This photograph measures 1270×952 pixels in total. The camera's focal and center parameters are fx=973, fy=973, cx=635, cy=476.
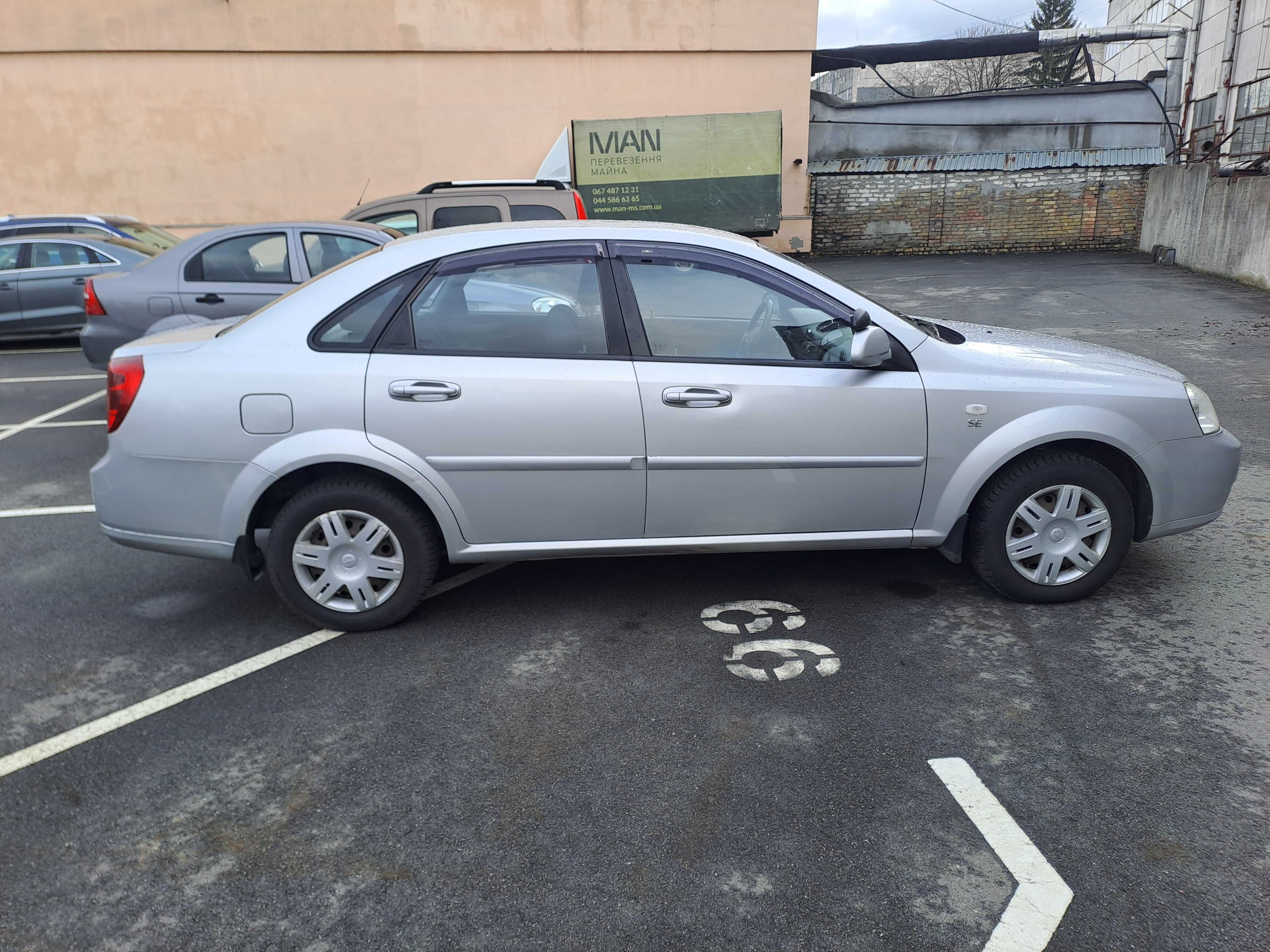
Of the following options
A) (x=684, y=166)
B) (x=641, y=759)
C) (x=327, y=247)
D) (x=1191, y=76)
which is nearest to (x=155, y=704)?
(x=641, y=759)

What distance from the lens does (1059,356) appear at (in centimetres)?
447

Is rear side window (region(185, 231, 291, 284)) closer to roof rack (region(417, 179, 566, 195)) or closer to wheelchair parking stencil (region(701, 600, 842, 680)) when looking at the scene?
roof rack (region(417, 179, 566, 195))

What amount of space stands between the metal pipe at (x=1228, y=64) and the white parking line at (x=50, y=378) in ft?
82.6

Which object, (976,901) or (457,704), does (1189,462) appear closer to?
(976,901)

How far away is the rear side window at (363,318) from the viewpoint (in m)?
4.12

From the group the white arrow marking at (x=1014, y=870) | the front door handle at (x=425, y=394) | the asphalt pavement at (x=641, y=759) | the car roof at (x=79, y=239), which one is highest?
the car roof at (x=79, y=239)

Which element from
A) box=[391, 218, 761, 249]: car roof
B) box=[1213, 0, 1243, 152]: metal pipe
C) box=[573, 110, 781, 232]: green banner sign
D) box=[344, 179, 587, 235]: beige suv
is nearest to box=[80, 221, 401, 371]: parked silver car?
box=[344, 179, 587, 235]: beige suv

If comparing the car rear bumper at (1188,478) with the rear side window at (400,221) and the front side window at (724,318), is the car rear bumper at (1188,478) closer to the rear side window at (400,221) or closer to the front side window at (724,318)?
the front side window at (724,318)

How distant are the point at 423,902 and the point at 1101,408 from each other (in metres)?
3.39

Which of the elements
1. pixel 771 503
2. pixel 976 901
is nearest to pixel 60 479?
pixel 771 503

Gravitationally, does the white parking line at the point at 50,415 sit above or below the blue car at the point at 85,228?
below

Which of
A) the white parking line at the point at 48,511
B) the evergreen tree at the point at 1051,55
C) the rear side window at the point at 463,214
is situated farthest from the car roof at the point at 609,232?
the evergreen tree at the point at 1051,55

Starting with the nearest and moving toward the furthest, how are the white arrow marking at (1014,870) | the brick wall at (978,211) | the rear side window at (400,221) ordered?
1. the white arrow marking at (1014,870)
2. the rear side window at (400,221)
3. the brick wall at (978,211)

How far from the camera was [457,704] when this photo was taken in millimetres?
3668
